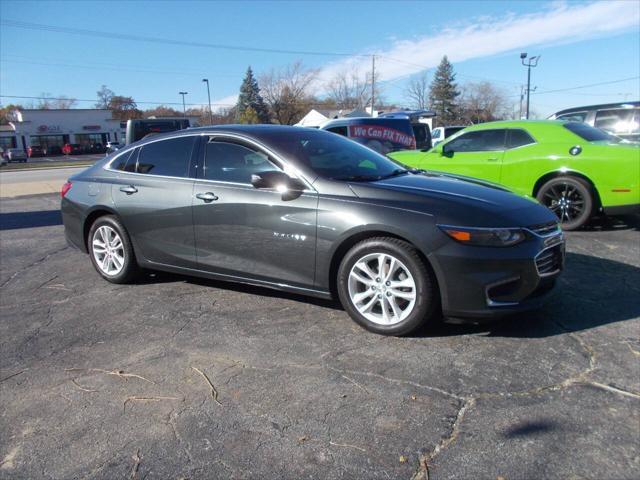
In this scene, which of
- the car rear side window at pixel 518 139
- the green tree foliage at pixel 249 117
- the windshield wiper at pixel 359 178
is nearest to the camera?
the windshield wiper at pixel 359 178

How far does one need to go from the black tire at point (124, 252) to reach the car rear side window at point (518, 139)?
217 inches

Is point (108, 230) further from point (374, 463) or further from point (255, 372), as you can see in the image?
point (374, 463)

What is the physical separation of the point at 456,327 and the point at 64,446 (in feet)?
8.59

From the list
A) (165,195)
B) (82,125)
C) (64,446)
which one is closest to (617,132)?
(165,195)

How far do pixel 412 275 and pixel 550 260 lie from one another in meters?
1.01

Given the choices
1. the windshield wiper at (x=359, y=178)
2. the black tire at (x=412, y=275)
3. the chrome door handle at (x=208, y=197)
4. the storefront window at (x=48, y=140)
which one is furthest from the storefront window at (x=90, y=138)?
the black tire at (x=412, y=275)

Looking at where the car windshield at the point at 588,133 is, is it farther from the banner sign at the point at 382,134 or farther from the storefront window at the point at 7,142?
the storefront window at the point at 7,142

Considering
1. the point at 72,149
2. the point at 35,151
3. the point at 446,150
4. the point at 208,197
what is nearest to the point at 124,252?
the point at 208,197

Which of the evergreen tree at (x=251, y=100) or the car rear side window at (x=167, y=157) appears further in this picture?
the evergreen tree at (x=251, y=100)

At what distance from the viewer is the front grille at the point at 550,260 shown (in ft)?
11.1

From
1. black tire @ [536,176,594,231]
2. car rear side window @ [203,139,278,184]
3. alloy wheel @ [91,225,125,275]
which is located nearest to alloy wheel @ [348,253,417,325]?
car rear side window @ [203,139,278,184]

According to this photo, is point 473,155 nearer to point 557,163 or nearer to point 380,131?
point 557,163

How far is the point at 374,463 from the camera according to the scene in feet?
7.38

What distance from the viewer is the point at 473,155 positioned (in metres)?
7.62
